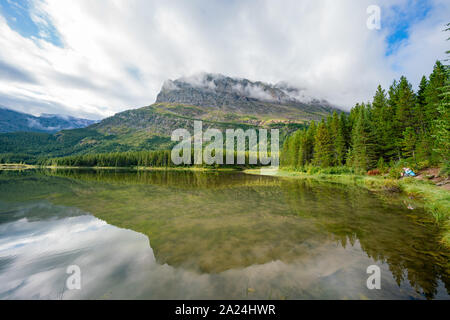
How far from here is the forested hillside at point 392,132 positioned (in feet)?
107

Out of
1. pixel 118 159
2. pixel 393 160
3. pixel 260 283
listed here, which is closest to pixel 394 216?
pixel 260 283

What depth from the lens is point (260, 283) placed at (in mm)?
5766

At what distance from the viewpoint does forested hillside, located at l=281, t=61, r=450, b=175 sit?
32562 millimetres

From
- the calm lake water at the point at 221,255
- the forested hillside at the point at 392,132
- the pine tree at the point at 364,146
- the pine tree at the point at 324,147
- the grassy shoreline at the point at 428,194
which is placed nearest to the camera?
the calm lake water at the point at 221,255

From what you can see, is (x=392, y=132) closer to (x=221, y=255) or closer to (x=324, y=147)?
(x=324, y=147)

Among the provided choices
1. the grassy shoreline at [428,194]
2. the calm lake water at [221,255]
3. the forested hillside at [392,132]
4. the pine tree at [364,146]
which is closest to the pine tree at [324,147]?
the forested hillside at [392,132]

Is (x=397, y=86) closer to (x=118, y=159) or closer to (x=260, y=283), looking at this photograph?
(x=260, y=283)

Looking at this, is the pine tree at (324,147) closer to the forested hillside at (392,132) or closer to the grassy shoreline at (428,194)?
the forested hillside at (392,132)

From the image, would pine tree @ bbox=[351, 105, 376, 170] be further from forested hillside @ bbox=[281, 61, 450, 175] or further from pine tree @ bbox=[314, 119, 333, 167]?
pine tree @ bbox=[314, 119, 333, 167]

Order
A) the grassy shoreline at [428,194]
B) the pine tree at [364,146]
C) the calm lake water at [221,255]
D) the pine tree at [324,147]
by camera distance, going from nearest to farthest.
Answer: the calm lake water at [221,255] → the grassy shoreline at [428,194] → the pine tree at [364,146] → the pine tree at [324,147]

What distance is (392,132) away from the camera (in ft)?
133

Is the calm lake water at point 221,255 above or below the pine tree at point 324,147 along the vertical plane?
below

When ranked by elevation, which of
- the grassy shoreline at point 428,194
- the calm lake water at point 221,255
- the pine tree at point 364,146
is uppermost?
the pine tree at point 364,146

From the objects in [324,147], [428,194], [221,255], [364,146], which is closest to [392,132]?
[364,146]
